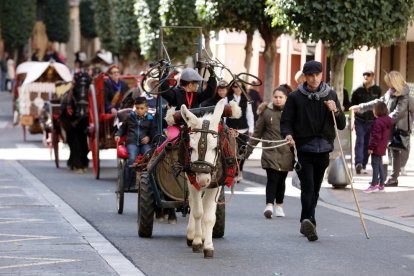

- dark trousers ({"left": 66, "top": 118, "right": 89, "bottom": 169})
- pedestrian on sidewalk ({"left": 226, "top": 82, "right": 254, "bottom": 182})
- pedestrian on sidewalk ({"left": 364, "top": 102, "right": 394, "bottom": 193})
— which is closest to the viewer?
pedestrian on sidewalk ({"left": 364, "top": 102, "right": 394, "bottom": 193})

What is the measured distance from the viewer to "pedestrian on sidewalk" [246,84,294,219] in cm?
1688

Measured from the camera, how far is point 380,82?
3189 cm

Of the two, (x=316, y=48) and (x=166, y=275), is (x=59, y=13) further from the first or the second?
(x=166, y=275)

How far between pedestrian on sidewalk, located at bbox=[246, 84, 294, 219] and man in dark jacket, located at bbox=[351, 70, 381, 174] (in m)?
7.07

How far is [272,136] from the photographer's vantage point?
1734cm

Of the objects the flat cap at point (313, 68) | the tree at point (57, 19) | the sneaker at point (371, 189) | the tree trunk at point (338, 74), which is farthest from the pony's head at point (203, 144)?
the tree at point (57, 19)

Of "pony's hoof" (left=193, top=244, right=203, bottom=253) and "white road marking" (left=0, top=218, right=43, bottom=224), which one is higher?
"pony's hoof" (left=193, top=244, right=203, bottom=253)

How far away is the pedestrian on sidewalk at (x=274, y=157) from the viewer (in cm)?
1688

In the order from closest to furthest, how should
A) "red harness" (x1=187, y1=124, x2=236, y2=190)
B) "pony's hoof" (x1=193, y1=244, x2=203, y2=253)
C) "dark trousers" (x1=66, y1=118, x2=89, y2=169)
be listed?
"red harness" (x1=187, y1=124, x2=236, y2=190)
"pony's hoof" (x1=193, y1=244, x2=203, y2=253)
"dark trousers" (x1=66, y1=118, x2=89, y2=169)

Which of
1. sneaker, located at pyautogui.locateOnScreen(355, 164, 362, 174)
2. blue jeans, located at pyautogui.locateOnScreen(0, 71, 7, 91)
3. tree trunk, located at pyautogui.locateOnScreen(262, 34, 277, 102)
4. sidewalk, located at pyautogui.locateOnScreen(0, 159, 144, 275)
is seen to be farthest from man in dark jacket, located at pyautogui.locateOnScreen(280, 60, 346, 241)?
blue jeans, located at pyautogui.locateOnScreen(0, 71, 7, 91)

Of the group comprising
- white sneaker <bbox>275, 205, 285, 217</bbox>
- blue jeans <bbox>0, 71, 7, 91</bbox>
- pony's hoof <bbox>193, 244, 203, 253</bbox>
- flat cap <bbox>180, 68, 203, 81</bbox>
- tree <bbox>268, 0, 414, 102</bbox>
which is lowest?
blue jeans <bbox>0, 71, 7, 91</bbox>

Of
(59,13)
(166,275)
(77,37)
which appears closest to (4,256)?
(166,275)

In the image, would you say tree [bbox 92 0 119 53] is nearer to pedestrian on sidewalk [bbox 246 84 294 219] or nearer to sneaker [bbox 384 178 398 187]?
sneaker [bbox 384 178 398 187]

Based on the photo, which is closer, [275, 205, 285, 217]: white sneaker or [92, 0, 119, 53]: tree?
[275, 205, 285, 217]: white sneaker
